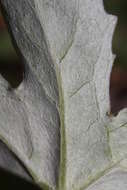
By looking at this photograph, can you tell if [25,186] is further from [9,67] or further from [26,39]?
[9,67]

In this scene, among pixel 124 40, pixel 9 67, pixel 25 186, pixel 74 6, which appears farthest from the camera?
pixel 124 40

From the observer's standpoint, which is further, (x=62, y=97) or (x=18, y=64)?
(x=18, y=64)

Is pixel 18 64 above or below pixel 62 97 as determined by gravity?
below

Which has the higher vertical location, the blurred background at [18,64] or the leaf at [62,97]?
the leaf at [62,97]

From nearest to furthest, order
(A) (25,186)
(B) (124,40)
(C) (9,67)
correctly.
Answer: (A) (25,186)
(C) (9,67)
(B) (124,40)

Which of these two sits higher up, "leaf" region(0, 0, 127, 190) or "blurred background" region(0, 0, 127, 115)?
"leaf" region(0, 0, 127, 190)

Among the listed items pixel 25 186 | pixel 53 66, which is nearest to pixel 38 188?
pixel 25 186

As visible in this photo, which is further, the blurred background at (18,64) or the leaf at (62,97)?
the blurred background at (18,64)

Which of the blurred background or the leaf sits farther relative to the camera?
the blurred background
